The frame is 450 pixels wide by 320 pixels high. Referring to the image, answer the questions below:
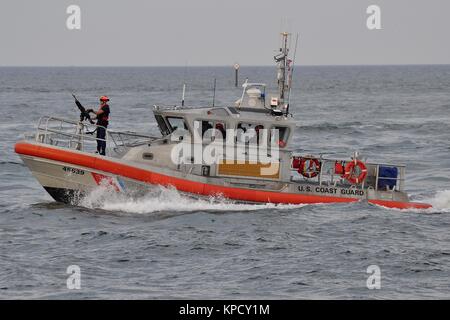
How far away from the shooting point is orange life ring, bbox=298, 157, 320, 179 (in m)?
23.3

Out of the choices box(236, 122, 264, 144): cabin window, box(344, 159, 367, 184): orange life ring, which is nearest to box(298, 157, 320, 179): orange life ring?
box(344, 159, 367, 184): orange life ring

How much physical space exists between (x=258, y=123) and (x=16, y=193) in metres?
8.24

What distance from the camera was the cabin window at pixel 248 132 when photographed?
73.3ft

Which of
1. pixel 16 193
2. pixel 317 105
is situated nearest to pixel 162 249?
pixel 16 193

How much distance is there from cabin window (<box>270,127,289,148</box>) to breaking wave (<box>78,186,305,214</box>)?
1.87 metres

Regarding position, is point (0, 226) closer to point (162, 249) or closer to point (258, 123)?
point (162, 249)

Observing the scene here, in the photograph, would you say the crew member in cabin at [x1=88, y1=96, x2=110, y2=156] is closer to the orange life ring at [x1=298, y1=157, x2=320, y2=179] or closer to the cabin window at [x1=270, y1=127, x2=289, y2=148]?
the cabin window at [x1=270, y1=127, x2=289, y2=148]

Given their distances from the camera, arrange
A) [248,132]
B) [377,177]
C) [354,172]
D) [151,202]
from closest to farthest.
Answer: [151,202]
[248,132]
[354,172]
[377,177]

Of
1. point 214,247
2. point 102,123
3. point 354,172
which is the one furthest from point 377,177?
point 102,123

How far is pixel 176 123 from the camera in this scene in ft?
73.0

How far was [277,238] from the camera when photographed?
19.8 m

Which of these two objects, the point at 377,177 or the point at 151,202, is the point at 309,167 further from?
the point at 151,202

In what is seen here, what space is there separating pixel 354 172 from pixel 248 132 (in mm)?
3147

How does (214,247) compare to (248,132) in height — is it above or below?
below
